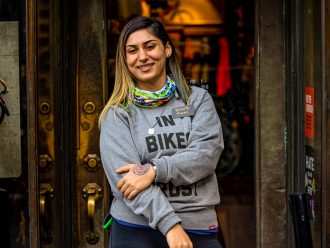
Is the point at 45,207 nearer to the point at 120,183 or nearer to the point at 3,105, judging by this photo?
the point at 3,105

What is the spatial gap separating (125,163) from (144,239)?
0.33 metres

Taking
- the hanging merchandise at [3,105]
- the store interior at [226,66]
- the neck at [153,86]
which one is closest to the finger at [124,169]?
the neck at [153,86]

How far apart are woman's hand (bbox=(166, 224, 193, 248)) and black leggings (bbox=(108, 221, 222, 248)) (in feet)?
0.50

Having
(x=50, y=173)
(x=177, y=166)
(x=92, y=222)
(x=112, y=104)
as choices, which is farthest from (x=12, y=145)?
(x=177, y=166)

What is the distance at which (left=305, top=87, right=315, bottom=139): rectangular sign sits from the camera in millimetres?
3771

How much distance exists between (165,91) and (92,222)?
146 cm

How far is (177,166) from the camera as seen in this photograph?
2838 mm

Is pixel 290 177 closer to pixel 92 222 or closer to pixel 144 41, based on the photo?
pixel 92 222

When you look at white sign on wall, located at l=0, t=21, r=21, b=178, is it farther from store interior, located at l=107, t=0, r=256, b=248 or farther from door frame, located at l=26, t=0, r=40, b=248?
store interior, located at l=107, t=0, r=256, b=248

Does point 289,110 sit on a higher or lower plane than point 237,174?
higher

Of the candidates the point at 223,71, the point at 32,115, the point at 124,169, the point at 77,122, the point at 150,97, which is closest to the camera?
the point at 124,169

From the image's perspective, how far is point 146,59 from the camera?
3.03 meters

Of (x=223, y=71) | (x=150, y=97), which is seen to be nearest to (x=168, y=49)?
(x=150, y=97)

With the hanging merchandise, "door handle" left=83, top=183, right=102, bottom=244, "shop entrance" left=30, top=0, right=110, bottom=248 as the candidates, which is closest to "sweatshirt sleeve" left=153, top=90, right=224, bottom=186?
"shop entrance" left=30, top=0, right=110, bottom=248
